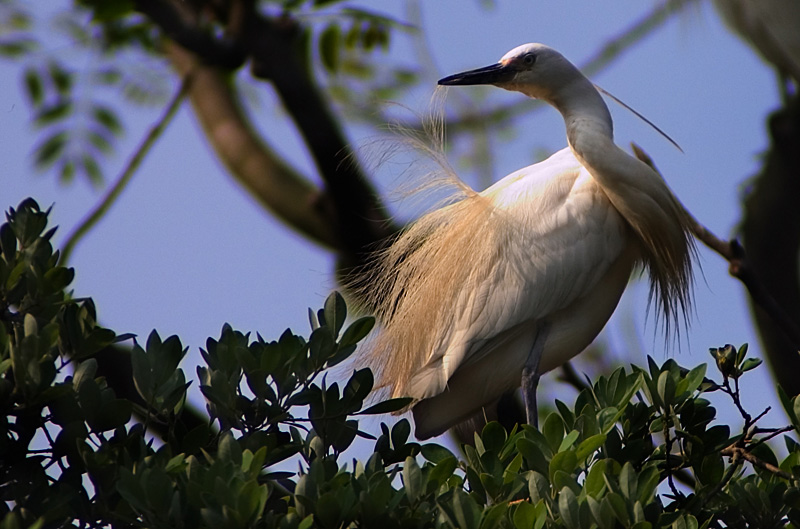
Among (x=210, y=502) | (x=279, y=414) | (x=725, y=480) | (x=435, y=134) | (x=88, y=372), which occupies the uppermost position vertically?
(x=435, y=134)

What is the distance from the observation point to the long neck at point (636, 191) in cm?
257

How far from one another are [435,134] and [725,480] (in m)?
1.38

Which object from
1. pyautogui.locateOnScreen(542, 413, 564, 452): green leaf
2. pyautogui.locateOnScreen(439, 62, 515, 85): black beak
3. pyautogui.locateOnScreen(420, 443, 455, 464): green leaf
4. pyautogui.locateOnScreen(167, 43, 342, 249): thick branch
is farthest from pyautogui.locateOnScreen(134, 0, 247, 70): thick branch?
pyautogui.locateOnScreen(542, 413, 564, 452): green leaf

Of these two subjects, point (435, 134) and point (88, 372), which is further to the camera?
point (435, 134)

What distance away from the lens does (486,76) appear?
2.68 m

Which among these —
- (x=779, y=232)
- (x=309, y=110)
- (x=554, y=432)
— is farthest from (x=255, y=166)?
(x=554, y=432)

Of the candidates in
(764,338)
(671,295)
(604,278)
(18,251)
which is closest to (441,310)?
(604,278)

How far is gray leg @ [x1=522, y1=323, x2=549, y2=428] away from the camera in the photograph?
2604 millimetres

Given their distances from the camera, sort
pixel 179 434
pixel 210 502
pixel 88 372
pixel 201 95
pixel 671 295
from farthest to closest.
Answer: pixel 201 95 < pixel 671 295 < pixel 179 434 < pixel 88 372 < pixel 210 502

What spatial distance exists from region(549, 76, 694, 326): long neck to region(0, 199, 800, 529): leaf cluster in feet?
2.48

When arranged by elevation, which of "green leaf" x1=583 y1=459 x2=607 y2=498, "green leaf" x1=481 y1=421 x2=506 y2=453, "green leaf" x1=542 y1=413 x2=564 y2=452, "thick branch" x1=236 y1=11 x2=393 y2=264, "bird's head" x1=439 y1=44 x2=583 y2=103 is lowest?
"green leaf" x1=583 y1=459 x2=607 y2=498

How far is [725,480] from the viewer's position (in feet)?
5.53

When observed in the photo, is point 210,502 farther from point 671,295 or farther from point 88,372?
point 671,295

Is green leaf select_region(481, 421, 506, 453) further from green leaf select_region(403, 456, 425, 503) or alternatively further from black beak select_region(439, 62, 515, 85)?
black beak select_region(439, 62, 515, 85)
